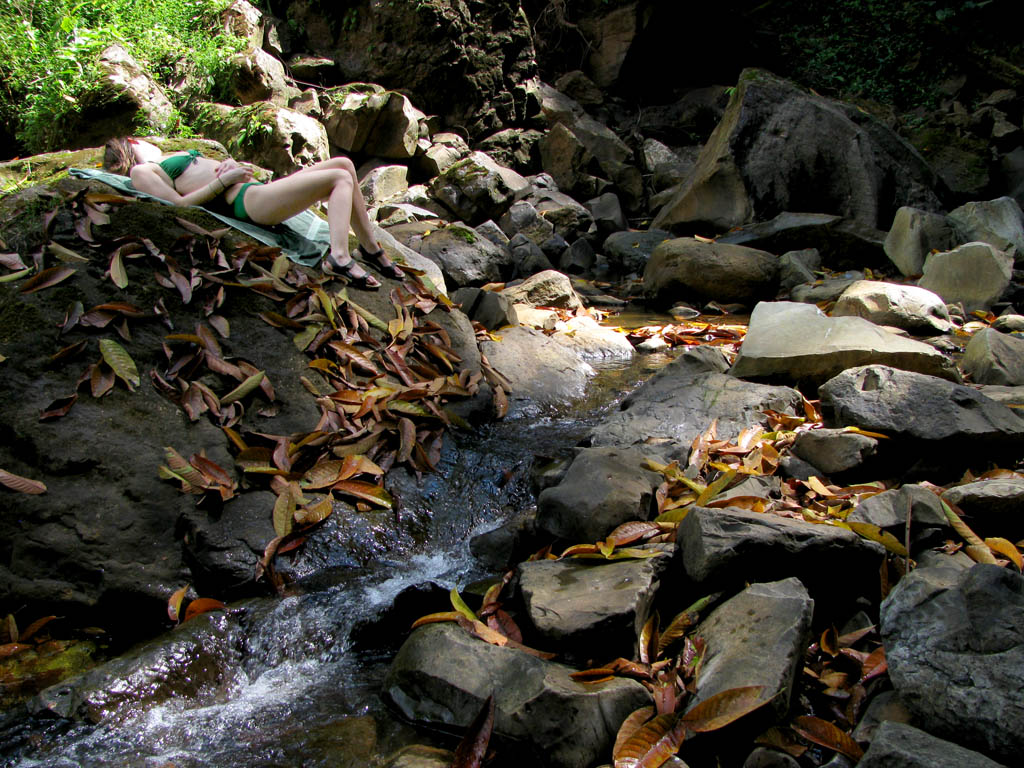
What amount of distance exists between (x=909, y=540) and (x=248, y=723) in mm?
2312

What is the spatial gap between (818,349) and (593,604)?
9.43 feet

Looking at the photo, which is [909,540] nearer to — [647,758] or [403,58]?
[647,758]

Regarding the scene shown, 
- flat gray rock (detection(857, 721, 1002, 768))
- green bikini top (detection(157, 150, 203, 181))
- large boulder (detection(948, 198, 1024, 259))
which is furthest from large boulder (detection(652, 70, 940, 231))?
flat gray rock (detection(857, 721, 1002, 768))

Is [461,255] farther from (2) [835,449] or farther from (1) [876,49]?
(1) [876,49]

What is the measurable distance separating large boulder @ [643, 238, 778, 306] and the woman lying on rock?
4.38m

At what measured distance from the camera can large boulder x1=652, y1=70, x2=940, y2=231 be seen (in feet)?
Answer: 31.2

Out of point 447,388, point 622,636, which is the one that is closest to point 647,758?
point 622,636

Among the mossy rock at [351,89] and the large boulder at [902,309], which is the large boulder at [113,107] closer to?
the mossy rock at [351,89]

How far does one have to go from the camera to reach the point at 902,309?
5.41 m

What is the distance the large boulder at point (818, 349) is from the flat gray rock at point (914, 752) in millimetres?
3061

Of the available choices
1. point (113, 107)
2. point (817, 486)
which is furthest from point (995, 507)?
point (113, 107)

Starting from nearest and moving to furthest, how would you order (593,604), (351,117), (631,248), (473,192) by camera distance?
(593,604) < (631,248) < (473,192) < (351,117)

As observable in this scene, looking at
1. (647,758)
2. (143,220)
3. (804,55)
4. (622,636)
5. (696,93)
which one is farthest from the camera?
(696,93)

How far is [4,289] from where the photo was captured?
3.33 m
